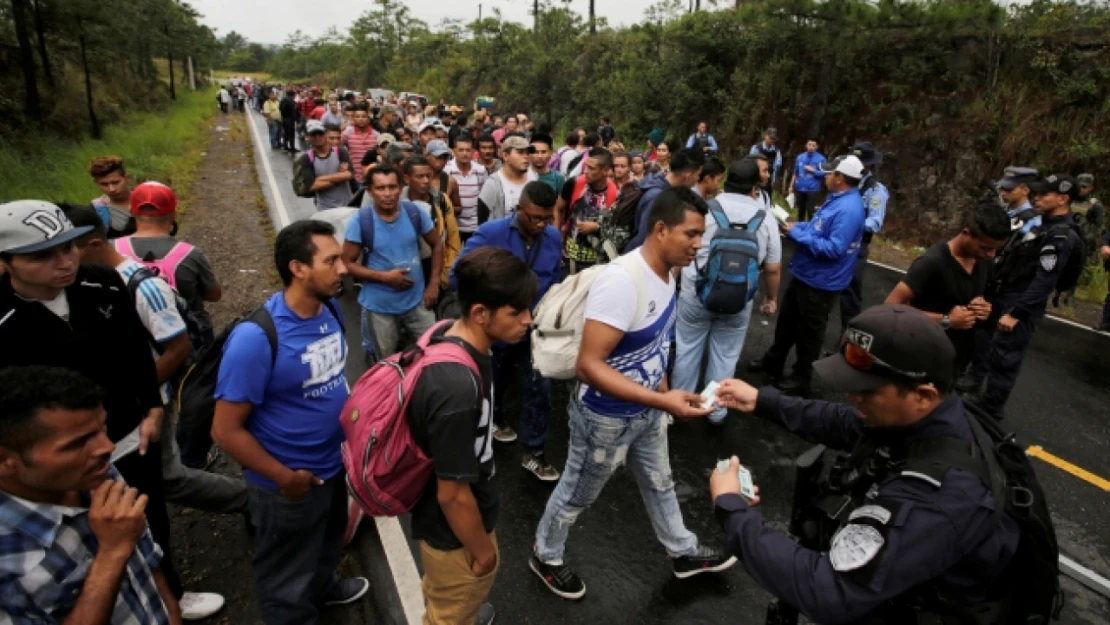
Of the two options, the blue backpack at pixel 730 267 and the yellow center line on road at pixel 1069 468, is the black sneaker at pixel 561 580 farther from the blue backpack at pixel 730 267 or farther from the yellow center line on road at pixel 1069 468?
the yellow center line on road at pixel 1069 468

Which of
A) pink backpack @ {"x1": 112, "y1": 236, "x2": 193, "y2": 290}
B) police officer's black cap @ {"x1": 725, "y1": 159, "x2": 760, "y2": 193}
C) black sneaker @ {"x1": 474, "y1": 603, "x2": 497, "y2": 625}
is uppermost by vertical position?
police officer's black cap @ {"x1": 725, "y1": 159, "x2": 760, "y2": 193}

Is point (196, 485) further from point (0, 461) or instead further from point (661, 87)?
point (661, 87)

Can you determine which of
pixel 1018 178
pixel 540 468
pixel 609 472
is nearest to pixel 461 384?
pixel 609 472

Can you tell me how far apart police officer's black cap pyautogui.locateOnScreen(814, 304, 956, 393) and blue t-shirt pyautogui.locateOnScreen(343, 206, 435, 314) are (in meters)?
3.27

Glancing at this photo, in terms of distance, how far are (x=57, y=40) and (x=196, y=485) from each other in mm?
21182

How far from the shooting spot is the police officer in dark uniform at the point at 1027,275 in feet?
16.0

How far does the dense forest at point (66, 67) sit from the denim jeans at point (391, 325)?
1247cm

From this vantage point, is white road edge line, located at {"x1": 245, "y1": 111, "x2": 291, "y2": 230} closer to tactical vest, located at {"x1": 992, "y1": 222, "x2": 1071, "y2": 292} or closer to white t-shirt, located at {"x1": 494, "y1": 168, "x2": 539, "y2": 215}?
white t-shirt, located at {"x1": 494, "y1": 168, "x2": 539, "y2": 215}

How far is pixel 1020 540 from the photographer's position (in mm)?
1653

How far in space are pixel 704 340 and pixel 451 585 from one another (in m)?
2.99

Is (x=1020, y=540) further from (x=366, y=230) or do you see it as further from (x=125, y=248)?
(x=125, y=248)

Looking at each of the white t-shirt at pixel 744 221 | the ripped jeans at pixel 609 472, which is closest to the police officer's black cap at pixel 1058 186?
the white t-shirt at pixel 744 221

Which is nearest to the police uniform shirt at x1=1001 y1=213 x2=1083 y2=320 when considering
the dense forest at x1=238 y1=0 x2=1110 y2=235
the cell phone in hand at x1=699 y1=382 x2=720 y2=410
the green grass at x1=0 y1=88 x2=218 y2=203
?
the cell phone in hand at x1=699 y1=382 x2=720 y2=410

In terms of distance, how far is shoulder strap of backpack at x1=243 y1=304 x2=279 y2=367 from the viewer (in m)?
2.24
